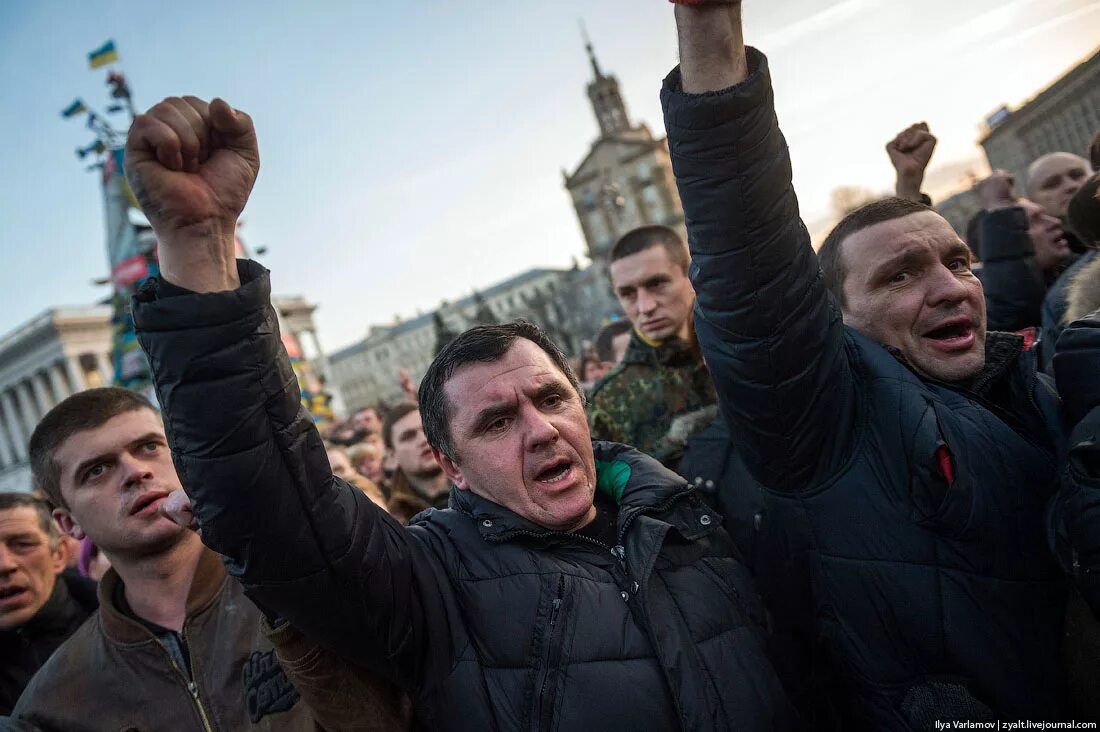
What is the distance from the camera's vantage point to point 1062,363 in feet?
5.04

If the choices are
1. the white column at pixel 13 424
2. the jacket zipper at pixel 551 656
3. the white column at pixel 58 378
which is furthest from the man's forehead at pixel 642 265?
the white column at pixel 13 424

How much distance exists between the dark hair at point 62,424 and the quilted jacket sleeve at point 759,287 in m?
2.19

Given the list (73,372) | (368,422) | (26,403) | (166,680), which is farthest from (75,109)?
(26,403)

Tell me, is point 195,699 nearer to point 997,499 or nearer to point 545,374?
point 545,374

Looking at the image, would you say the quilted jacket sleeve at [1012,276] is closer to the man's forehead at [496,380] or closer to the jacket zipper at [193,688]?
the man's forehead at [496,380]

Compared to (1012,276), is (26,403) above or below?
above

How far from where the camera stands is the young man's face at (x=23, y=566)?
2871mm

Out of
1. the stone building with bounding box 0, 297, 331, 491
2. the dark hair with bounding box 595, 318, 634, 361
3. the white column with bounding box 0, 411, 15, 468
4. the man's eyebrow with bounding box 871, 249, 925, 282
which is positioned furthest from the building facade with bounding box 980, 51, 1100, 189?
the white column with bounding box 0, 411, 15, 468

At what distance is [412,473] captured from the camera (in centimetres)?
459

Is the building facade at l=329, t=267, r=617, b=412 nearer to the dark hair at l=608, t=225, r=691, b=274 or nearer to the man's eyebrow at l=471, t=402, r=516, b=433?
the dark hair at l=608, t=225, r=691, b=274

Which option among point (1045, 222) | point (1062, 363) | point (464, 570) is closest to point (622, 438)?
point (464, 570)

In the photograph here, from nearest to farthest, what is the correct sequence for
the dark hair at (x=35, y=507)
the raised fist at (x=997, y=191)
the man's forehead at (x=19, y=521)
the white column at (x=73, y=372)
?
the man's forehead at (x=19, y=521) < the dark hair at (x=35, y=507) < the raised fist at (x=997, y=191) < the white column at (x=73, y=372)

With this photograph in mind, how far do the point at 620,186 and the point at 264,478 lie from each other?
62814mm

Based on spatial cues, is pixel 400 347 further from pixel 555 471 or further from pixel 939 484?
pixel 939 484
